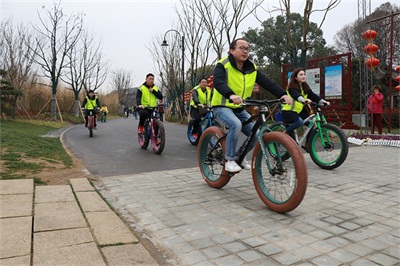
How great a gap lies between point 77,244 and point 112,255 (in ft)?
1.13

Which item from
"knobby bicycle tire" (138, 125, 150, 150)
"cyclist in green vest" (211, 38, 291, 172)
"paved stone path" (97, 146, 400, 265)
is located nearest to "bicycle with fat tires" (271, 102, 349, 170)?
"paved stone path" (97, 146, 400, 265)

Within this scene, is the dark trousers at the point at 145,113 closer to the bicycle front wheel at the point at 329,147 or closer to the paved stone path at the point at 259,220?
the paved stone path at the point at 259,220

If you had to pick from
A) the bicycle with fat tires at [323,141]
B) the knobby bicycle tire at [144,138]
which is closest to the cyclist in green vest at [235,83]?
the bicycle with fat tires at [323,141]

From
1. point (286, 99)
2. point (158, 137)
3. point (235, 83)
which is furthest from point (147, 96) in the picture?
point (286, 99)

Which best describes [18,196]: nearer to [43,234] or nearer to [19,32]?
[43,234]

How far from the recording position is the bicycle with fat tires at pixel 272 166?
10.1 feet

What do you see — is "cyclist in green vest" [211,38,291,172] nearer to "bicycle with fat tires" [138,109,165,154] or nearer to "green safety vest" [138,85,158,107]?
"bicycle with fat tires" [138,109,165,154]

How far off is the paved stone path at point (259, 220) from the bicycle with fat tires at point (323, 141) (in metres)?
0.51

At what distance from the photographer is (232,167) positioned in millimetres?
3869

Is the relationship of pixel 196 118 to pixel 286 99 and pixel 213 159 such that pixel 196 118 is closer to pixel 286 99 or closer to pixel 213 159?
pixel 213 159

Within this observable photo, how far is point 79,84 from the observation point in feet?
92.5

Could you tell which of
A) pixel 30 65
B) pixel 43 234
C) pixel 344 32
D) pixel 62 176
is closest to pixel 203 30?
pixel 30 65

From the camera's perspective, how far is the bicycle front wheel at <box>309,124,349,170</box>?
5.35 metres

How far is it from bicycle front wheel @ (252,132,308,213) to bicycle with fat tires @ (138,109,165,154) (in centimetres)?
393
